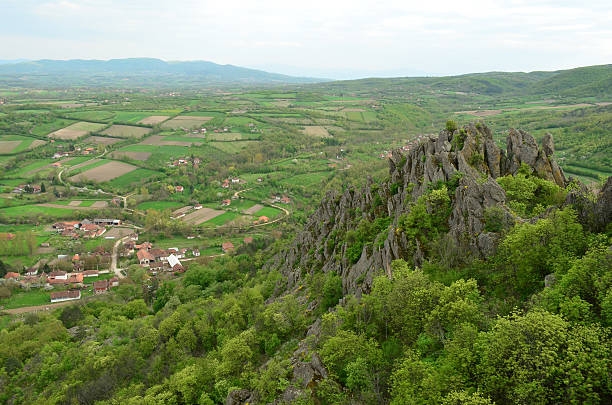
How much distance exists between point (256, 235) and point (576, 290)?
119 metres

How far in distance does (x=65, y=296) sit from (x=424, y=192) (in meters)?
A: 103

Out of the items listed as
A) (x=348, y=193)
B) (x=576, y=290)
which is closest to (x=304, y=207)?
(x=348, y=193)

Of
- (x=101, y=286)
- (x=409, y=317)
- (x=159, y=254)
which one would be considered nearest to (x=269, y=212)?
(x=159, y=254)

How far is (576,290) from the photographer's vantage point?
69.4 feet

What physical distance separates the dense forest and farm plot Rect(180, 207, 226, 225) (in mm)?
73617

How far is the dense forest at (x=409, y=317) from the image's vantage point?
754 inches

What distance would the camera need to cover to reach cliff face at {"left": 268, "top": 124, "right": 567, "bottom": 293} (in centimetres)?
3647

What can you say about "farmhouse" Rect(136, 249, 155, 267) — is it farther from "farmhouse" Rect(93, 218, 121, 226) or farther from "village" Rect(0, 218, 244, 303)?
"farmhouse" Rect(93, 218, 121, 226)

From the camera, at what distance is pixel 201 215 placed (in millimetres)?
153000

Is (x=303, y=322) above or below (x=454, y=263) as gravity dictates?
below

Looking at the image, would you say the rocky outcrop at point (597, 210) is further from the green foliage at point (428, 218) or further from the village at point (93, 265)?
the village at point (93, 265)

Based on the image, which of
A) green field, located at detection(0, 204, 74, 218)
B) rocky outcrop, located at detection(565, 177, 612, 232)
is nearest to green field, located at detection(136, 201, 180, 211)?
green field, located at detection(0, 204, 74, 218)

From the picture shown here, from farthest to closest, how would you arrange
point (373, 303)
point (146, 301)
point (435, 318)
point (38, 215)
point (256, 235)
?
point (38, 215) < point (256, 235) < point (146, 301) < point (373, 303) < point (435, 318)

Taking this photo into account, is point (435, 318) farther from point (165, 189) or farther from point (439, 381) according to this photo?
point (165, 189)
